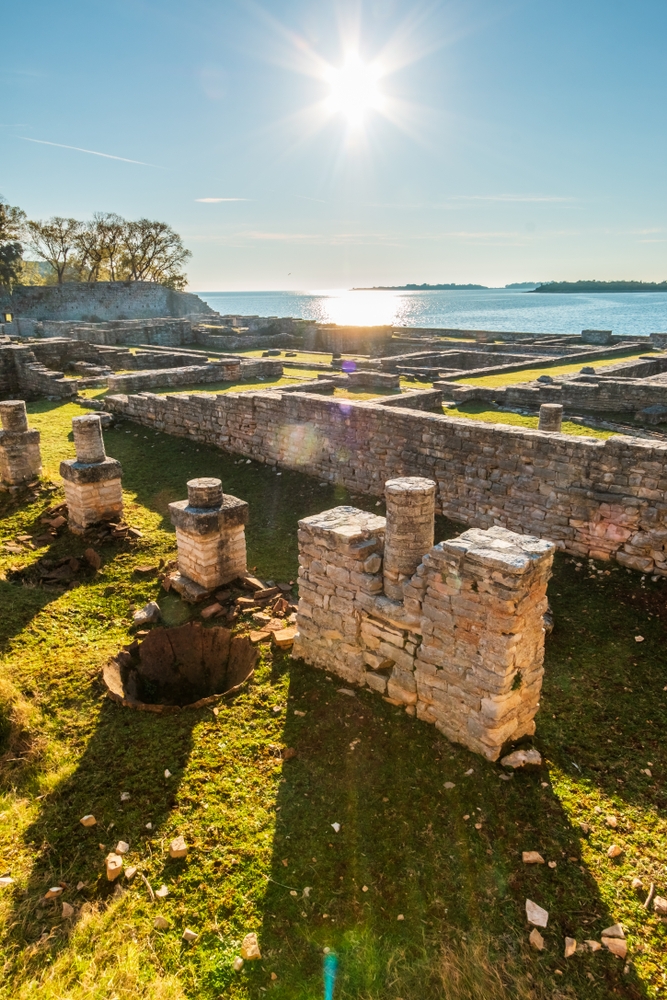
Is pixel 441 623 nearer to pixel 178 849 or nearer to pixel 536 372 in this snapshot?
pixel 178 849

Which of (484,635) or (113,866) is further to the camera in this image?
(484,635)

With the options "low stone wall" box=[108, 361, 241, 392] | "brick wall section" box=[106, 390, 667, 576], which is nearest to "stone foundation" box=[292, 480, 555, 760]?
"brick wall section" box=[106, 390, 667, 576]

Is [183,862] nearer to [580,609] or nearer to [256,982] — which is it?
[256,982]

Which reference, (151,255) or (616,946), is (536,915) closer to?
(616,946)

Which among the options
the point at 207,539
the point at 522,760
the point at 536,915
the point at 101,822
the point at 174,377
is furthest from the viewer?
the point at 174,377

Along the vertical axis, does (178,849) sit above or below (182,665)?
above

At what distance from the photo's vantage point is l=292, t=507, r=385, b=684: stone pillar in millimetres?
5965

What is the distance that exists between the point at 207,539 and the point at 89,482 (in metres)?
3.08

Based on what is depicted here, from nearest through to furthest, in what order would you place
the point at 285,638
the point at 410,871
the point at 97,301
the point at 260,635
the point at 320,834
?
the point at 410,871, the point at 320,834, the point at 285,638, the point at 260,635, the point at 97,301

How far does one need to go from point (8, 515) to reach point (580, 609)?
957cm

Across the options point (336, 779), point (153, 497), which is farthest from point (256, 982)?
point (153, 497)

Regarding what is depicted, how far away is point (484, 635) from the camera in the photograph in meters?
4.91

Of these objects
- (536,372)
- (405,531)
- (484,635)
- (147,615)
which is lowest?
(147,615)

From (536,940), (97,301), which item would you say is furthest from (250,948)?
(97,301)
